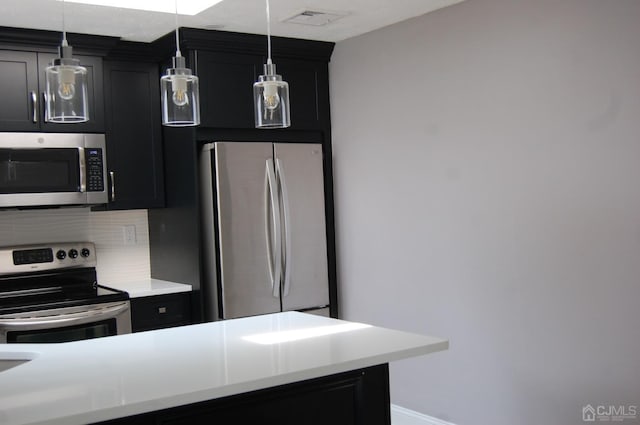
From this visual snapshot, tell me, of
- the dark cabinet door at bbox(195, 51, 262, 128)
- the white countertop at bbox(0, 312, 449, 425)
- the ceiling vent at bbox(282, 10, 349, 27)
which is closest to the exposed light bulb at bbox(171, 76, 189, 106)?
the white countertop at bbox(0, 312, 449, 425)

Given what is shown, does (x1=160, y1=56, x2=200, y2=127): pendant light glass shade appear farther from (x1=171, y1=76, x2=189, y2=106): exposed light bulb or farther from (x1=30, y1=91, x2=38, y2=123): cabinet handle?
(x1=30, y1=91, x2=38, y2=123): cabinet handle

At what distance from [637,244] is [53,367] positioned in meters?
2.23

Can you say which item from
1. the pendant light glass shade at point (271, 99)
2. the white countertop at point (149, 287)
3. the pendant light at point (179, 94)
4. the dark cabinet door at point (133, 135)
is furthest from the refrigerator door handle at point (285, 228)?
the pendant light at point (179, 94)

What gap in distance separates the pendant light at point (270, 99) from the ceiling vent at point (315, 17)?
1471 mm

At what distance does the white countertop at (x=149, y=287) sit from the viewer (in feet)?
13.2

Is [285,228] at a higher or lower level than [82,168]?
lower

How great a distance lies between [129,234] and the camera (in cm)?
459

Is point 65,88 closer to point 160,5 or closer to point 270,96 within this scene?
point 270,96

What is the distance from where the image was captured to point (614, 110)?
2.97 metres

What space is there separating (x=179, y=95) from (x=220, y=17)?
1.70 metres

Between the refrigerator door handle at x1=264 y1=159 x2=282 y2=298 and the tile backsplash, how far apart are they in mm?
946

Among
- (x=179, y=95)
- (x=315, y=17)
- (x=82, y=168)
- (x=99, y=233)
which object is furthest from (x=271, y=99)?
(x=99, y=233)

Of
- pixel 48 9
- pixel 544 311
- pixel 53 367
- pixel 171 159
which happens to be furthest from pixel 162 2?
pixel 544 311

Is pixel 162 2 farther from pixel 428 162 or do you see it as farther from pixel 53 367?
pixel 53 367
